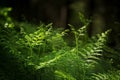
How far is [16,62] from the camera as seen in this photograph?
48.9 inches

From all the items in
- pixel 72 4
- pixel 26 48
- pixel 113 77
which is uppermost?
pixel 72 4

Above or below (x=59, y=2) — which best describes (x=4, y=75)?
below

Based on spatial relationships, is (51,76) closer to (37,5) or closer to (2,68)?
(2,68)

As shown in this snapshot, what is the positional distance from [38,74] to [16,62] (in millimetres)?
98

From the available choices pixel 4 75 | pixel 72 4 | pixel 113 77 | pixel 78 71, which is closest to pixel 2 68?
pixel 4 75

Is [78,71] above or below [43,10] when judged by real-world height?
below

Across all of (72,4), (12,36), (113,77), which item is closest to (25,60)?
(12,36)

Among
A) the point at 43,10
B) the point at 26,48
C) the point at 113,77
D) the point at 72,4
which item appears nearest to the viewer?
the point at 113,77

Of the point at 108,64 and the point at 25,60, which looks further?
the point at 108,64

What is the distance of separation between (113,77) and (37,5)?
9224mm

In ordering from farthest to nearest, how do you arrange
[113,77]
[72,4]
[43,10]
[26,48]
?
[43,10], [72,4], [26,48], [113,77]

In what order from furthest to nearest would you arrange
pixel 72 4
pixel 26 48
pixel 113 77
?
pixel 72 4, pixel 26 48, pixel 113 77

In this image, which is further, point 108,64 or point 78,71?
point 108,64

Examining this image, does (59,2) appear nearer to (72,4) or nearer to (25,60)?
(72,4)
